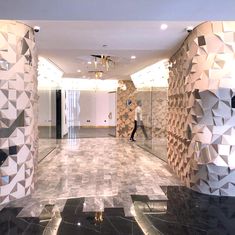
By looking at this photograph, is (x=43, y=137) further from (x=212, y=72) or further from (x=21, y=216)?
(x=212, y=72)

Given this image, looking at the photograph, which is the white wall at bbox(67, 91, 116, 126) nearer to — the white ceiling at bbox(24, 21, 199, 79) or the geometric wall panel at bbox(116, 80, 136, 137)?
the geometric wall panel at bbox(116, 80, 136, 137)

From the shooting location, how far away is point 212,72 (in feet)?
16.1

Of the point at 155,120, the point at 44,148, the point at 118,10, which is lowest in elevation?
the point at 44,148

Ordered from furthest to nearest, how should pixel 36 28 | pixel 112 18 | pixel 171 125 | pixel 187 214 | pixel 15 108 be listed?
pixel 171 125 → pixel 36 28 → pixel 15 108 → pixel 112 18 → pixel 187 214

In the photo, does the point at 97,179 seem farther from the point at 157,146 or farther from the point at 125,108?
the point at 125,108

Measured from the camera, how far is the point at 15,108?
468 cm

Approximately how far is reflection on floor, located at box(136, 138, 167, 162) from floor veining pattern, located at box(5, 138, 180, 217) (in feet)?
0.80

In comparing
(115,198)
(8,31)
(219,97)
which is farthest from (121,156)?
(8,31)

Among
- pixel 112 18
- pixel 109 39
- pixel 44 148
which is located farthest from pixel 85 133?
pixel 112 18

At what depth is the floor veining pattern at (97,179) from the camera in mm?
4785

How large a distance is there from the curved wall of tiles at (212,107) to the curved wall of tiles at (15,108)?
3.10m

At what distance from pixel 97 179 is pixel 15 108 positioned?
2594 mm

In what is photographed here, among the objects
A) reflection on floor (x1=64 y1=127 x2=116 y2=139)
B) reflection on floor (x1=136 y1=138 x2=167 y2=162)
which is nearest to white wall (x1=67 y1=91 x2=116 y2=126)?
reflection on floor (x1=64 y1=127 x2=116 y2=139)

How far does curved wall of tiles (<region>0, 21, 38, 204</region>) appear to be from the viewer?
4.54 metres
